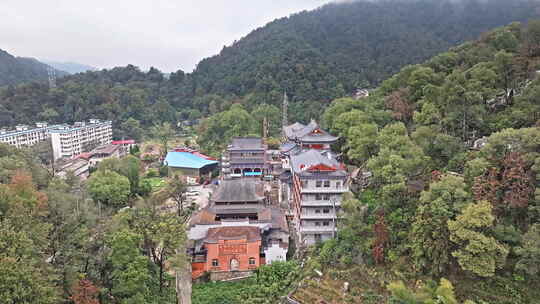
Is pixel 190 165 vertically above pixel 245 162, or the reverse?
pixel 245 162

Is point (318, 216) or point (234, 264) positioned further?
point (318, 216)

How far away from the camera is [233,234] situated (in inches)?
788

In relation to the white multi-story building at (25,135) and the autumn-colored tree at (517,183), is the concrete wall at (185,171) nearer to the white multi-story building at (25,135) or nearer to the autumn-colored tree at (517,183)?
the white multi-story building at (25,135)

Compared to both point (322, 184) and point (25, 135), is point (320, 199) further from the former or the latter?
point (25, 135)

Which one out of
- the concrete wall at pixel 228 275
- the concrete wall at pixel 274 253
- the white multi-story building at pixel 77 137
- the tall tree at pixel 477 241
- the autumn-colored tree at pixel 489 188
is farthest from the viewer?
the white multi-story building at pixel 77 137

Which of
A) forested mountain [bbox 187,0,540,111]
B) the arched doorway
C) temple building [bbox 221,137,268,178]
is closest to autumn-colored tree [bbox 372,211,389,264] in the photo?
the arched doorway

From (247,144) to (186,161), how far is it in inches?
268

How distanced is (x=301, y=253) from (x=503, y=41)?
21591 mm

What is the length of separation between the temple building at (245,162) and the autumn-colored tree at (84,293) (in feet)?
61.3

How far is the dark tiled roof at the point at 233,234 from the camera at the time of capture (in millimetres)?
19656

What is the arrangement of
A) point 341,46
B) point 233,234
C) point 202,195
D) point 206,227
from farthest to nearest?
point 341,46 < point 202,195 < point 206,227 < point 233,234

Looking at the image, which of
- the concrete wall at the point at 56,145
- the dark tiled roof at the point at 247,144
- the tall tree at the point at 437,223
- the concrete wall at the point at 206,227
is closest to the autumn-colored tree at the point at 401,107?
the tall tree at the point at 437,223

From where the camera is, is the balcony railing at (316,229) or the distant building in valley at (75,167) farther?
the distant building in valley at (75,167)

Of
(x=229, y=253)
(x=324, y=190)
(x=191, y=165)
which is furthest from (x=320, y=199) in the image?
(x=191, y=165)
